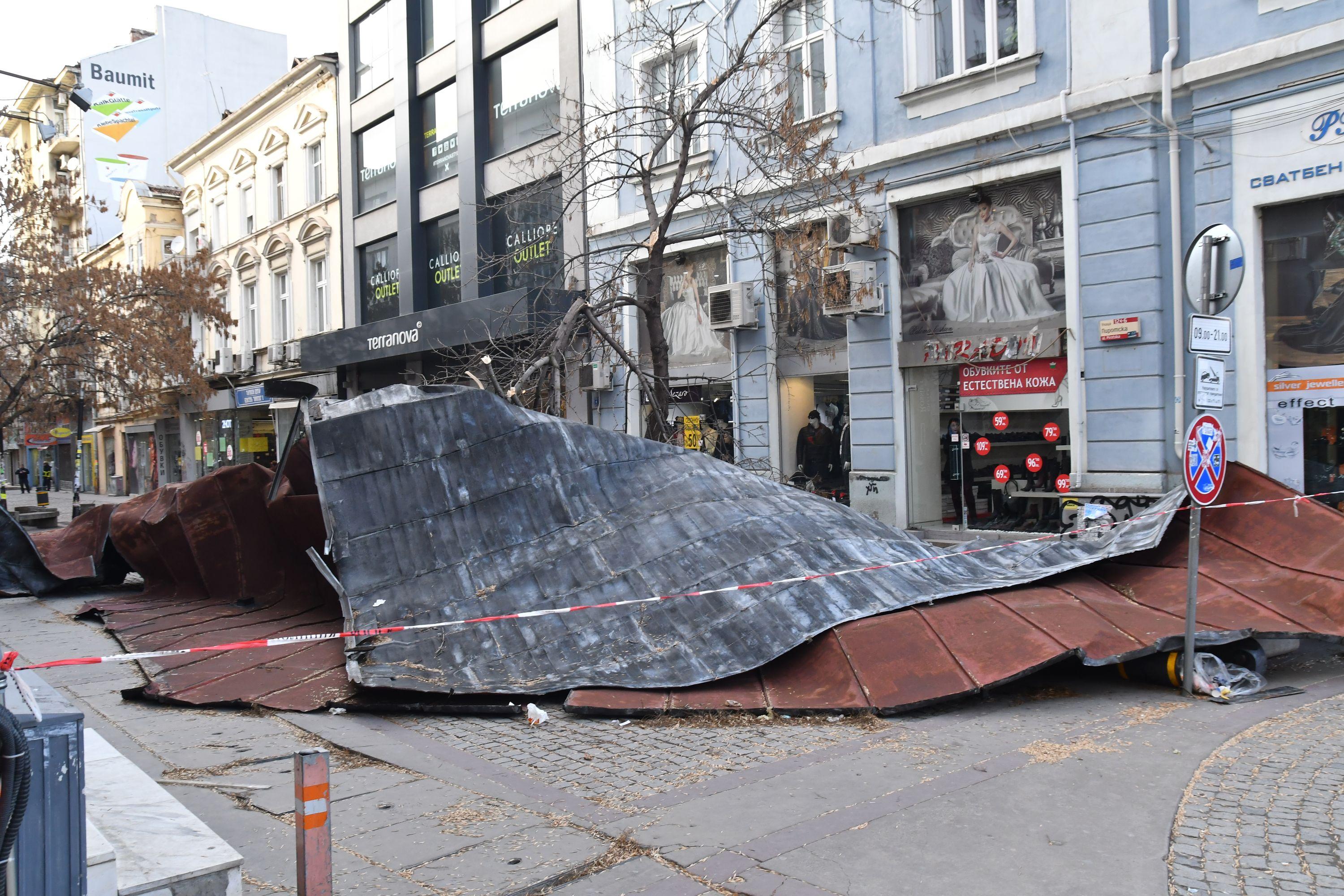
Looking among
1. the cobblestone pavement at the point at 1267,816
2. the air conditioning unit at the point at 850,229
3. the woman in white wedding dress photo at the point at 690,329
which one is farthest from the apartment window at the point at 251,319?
the cobblestone pavement at the point at 1267,816

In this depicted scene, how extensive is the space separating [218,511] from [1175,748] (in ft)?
31.0

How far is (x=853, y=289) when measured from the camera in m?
14.6

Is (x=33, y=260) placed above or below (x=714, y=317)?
above

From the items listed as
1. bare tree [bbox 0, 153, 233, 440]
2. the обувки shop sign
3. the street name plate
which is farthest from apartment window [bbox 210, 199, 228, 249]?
the street name plate

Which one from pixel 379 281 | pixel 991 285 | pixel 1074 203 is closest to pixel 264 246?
pixel 379 281

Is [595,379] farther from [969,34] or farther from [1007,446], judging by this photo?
[969,34]

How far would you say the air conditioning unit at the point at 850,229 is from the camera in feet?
47.3

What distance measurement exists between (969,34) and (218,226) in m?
28.7

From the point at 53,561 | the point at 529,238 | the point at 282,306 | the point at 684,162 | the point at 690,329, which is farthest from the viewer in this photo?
the point at 282,306

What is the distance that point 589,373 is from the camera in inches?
767

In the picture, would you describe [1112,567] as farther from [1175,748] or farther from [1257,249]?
[1257,249]

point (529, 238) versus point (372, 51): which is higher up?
point (372, 51)

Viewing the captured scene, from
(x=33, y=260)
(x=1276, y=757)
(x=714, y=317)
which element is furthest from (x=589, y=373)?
(x=1276, y=757)

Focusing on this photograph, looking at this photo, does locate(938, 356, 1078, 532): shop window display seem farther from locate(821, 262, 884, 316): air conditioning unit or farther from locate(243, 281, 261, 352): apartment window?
locate(243, 281, 261, 352): apartment window
